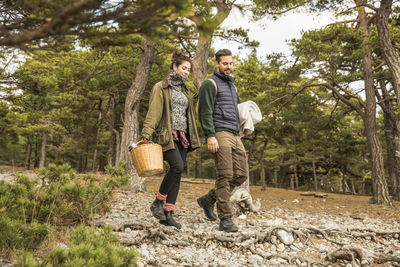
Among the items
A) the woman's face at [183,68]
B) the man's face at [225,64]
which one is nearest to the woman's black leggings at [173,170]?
the woman's face at [183,68]

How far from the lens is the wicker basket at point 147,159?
3053 millimetres

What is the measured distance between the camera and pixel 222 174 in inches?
142

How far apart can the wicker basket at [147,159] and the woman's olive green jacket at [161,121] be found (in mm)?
225

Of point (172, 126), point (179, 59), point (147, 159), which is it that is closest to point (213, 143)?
point (172, 126)

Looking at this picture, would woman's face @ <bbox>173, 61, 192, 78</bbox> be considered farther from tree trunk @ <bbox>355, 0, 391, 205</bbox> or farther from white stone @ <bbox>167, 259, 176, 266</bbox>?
tree trunk @ <bbox>355, 0, 391, 205</bbox>

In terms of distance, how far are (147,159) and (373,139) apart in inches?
387

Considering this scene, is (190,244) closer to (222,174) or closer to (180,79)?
(222,174)

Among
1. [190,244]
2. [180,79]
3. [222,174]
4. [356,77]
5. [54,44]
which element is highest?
[356,77]

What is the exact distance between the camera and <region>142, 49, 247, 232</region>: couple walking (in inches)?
137

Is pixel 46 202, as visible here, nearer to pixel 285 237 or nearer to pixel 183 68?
pixel 183 68

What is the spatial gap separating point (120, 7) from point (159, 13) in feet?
0.92

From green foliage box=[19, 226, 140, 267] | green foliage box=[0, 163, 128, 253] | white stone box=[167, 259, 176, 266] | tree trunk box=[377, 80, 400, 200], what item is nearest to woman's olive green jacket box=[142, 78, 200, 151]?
green foliage box=[0, 163, 128, 253]

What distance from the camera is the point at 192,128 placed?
3.71 m

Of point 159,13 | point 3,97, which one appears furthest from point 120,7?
point 3,97
